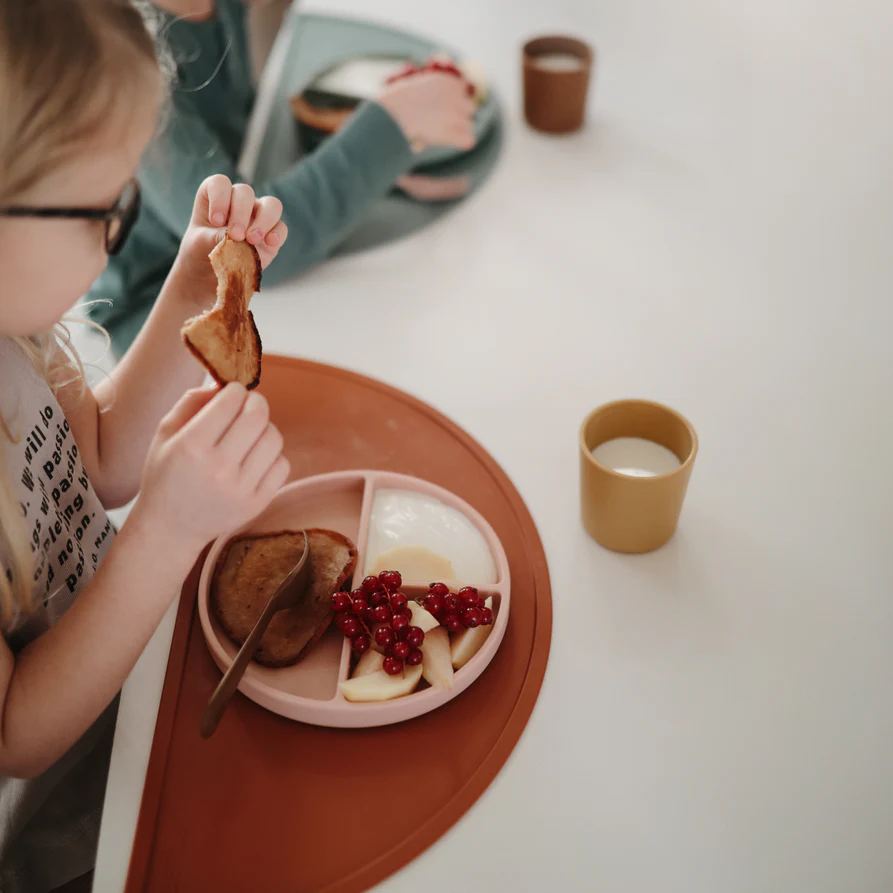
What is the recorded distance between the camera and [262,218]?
84cm

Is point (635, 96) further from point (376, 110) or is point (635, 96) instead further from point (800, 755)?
point (800, 755)

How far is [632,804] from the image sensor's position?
685 mm

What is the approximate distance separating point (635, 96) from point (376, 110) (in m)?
0.52

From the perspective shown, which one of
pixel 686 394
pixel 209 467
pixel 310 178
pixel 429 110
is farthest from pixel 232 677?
pixel 429 110

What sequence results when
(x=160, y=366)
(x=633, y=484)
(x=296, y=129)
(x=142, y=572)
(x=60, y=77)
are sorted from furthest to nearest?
(x=296, y=129), (x=160, y=366), (x=633, y=484), (x=142, y=572), (x=60, y=77)

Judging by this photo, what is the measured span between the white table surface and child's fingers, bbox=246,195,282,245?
25 centimetres

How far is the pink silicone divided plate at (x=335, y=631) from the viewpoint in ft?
2.32

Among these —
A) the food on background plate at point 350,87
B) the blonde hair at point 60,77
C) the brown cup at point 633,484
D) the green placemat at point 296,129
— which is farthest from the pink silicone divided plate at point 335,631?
the food on background plate at point 350,87

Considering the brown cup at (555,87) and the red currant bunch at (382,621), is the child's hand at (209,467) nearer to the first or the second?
the red currant bunch at (382,621)

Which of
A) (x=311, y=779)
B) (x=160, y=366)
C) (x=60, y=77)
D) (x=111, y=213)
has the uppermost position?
(x=60, y=77)

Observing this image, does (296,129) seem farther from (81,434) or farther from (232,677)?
(232,677)

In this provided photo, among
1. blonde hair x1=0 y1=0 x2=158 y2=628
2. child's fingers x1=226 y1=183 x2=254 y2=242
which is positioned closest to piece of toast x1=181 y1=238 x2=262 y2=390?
child's fingers x1=226 y1=183 x2=254 y2=242

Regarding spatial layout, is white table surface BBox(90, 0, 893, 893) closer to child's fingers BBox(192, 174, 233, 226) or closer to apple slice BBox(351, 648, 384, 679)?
apple slice BBox(351, 648, 384, 679)

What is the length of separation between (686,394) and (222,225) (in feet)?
1.86
